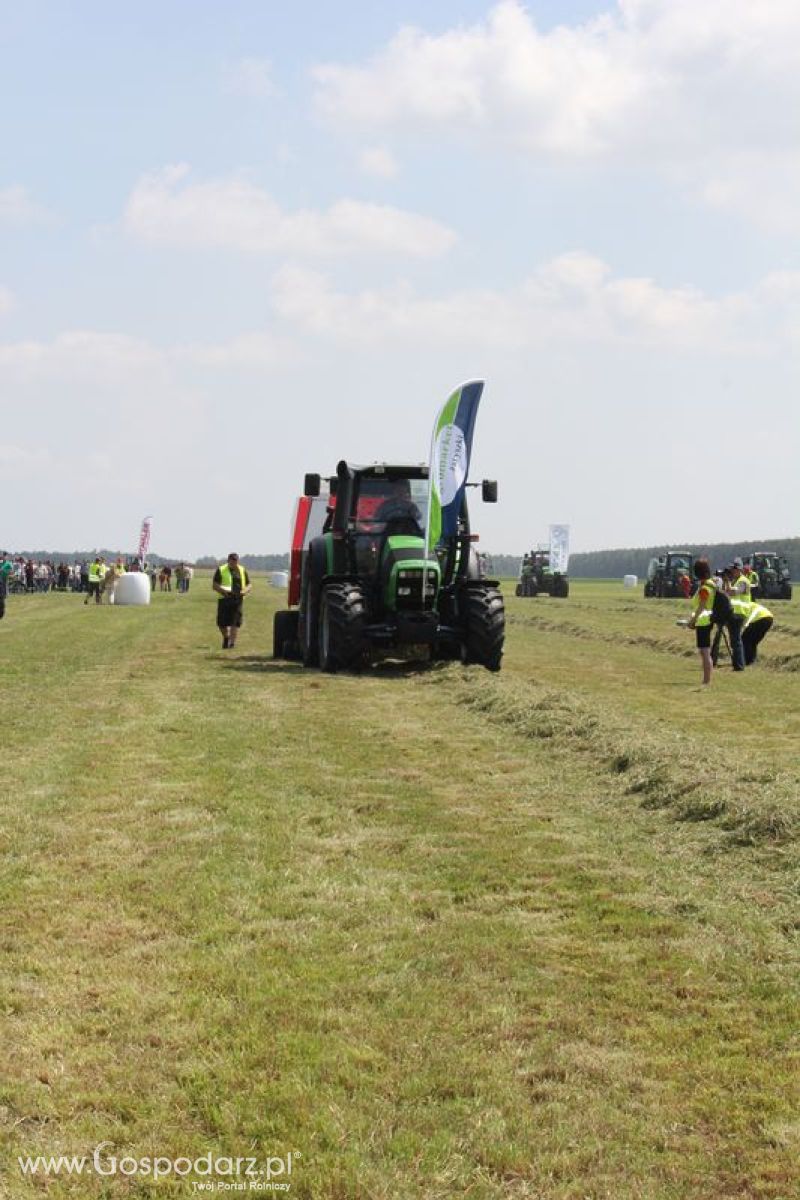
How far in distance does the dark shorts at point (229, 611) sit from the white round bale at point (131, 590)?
66.6ft

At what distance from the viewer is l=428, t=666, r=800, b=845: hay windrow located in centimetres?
770

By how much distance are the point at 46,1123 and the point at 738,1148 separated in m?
1.89

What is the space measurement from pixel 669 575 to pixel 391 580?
42.7m

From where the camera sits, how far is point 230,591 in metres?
21.4

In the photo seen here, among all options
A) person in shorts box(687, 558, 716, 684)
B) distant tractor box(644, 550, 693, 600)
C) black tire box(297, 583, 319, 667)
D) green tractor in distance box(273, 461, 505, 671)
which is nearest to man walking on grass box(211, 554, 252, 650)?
black tire box(297, 583, 319, 667)

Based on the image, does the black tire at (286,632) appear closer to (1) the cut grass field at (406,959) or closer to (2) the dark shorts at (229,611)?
(2) the dark shorts at (229,611)

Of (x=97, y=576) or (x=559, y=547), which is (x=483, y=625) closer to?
(x=97, y=576)

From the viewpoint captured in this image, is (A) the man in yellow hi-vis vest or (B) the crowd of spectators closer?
(A) the man in yellow hi-vis vest

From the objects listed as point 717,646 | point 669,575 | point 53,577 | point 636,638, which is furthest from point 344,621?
point 53,577

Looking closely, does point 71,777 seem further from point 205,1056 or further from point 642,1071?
point 642,1071

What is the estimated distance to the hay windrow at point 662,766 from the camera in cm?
770

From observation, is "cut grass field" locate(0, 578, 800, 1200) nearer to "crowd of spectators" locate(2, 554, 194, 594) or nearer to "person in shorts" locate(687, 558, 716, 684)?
"person in shorts" locate(687, 558, 716, 684)

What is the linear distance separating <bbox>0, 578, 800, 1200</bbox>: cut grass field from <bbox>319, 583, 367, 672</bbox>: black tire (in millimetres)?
4959

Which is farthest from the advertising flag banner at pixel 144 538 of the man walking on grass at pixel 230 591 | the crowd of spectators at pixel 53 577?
the man walking on grass at pixel 230 591
